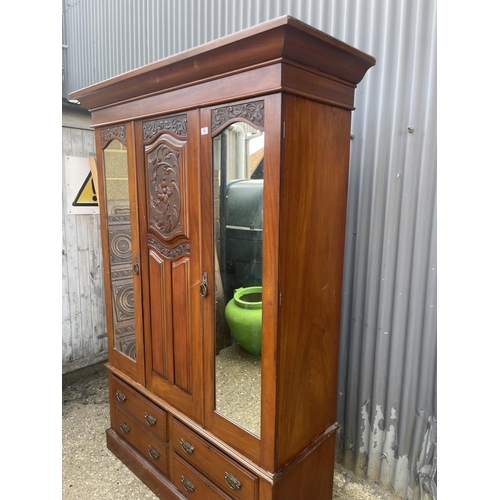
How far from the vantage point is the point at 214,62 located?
1.25 m

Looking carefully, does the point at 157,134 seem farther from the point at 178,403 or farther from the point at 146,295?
the point at 178,403

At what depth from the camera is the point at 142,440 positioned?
1989 mm

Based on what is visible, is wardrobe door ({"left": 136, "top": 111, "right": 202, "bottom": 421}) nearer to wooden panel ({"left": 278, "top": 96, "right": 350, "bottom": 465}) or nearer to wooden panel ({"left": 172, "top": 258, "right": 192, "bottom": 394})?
wooden panel ({"left": 172, "top": 258, "right": 192, "bottom": 394})

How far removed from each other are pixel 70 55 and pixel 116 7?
106cm

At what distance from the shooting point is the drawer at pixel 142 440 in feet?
6.11

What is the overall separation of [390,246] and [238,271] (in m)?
0.75

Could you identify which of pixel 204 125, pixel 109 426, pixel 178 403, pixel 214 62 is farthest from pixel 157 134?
pixel 109 426

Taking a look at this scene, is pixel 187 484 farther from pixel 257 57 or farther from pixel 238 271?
pixel 257 57

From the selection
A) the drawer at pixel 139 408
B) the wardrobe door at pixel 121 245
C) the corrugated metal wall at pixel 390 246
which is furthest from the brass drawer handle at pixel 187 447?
the corrugated metal wall at pixel 390 246

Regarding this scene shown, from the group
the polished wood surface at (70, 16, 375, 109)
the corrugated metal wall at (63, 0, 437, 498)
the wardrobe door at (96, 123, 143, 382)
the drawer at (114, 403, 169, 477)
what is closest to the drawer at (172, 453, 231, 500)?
the drawer at (114, 403, 169, 477)

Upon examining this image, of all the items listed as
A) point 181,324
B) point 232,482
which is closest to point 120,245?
point 181,324

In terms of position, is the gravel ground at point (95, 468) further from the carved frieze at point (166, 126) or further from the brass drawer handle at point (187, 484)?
the carved frieze at point (166, 126)

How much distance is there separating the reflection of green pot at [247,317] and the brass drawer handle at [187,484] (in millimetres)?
786

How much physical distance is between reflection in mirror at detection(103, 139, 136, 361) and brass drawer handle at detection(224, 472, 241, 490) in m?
0.79
